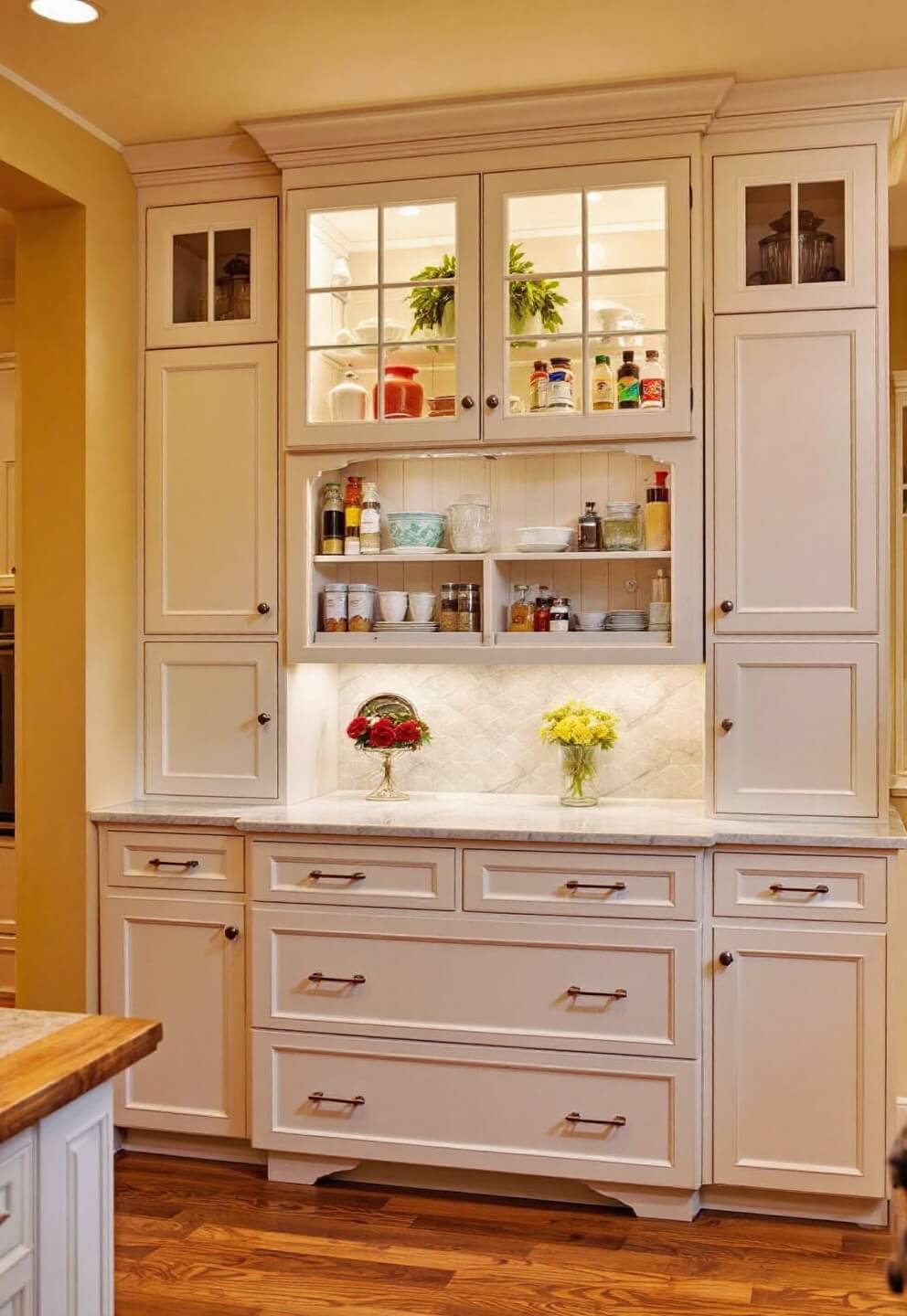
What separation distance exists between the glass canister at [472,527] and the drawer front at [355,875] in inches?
35.4

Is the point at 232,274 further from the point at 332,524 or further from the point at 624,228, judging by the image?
the point at 624,228

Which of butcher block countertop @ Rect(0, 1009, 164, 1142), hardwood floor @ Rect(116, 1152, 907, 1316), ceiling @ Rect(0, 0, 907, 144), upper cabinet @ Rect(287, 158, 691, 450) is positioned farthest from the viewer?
upper cabinet @ Rect(287, 158, 691, 450)

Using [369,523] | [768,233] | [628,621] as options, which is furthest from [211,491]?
[768,233]

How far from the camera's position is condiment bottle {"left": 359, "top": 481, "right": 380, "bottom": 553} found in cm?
369

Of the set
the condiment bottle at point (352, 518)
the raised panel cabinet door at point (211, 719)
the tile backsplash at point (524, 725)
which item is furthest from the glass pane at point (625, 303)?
the raised panel cabinet door at point (211, 719)

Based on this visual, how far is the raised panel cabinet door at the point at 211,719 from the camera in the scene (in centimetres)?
364

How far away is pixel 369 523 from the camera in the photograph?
3.69 meters

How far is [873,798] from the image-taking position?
3.22 meters

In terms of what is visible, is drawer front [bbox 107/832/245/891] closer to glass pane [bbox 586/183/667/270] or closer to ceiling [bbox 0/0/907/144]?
glass pane [bbox 586/183/667/270]

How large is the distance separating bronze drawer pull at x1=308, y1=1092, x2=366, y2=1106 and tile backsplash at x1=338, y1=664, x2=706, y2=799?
38.4 inches

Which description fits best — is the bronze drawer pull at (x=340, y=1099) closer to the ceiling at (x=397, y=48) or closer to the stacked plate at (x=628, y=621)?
the stacked plate at (x=628, y=621)

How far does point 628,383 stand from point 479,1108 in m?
1.89

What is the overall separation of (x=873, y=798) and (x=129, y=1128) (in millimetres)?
2202

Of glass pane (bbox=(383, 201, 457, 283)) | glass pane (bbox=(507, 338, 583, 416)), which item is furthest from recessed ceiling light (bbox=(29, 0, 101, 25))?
glass pane (bbox=(507, 338, 583, 416))
